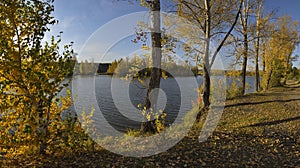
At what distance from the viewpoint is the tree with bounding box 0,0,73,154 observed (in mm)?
3654

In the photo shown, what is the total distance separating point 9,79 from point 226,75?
1335cm

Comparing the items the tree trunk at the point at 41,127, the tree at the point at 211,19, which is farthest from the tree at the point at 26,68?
the tree at the point at 211,19

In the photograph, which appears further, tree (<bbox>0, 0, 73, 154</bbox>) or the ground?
the ground

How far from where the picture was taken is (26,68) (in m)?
3.85

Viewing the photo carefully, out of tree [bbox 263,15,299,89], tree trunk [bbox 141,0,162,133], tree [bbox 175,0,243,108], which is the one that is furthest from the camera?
tree [bbox 263,15,299,89]

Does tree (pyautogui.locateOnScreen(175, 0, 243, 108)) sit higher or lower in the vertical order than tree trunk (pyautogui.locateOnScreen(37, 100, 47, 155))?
higher

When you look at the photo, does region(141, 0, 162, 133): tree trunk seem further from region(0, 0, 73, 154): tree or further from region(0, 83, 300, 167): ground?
region(0, 0, 73, 154): tree

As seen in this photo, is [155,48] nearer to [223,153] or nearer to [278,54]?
[223,153]

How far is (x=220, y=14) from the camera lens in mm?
10578

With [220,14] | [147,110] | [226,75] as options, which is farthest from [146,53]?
[226,75]

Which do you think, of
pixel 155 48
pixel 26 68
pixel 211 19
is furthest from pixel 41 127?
pixel 211 19

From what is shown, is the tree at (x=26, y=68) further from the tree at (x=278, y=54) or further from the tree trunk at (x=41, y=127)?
the tree at (x=278, y=54)

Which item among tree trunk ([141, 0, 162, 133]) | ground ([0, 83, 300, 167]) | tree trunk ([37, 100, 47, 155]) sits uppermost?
tree trunk ([141, 0, 162, 133])

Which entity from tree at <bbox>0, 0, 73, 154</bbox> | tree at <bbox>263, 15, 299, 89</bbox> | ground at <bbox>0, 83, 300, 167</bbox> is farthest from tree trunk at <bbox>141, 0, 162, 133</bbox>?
tree at <bbox>263, 15, 299, 89</bbox>
